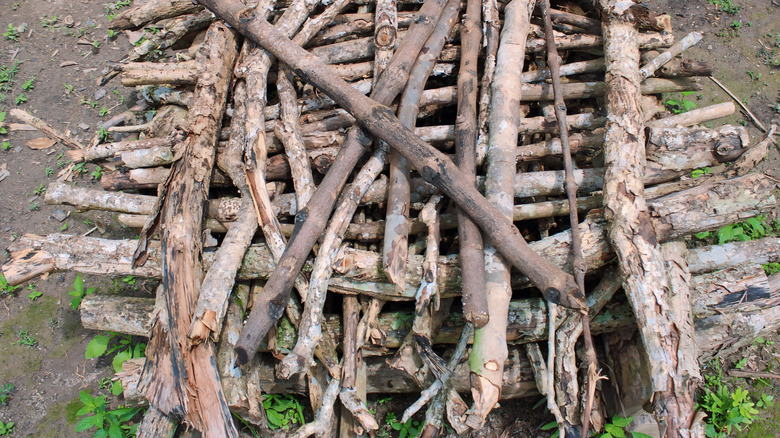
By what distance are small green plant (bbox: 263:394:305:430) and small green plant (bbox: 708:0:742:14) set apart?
21.7 feet

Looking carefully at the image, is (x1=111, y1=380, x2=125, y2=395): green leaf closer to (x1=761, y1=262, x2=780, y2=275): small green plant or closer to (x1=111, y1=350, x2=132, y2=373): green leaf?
(x1=111, y1=350, x2=132, y2=373): green leaf

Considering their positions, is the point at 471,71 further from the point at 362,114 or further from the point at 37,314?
the point at 37,314

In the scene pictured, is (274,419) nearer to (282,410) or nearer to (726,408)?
(282,410)

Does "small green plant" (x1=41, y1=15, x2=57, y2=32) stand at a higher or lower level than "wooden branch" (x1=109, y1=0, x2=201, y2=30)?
higher

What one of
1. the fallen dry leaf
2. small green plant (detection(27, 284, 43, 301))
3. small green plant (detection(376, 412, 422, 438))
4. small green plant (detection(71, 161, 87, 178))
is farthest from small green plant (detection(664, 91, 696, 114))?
the fallen dry leaf

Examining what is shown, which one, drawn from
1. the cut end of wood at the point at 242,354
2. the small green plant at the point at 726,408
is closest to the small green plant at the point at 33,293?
the cut end of wood at the point at 242,354

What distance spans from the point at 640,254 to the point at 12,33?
767 centimetres

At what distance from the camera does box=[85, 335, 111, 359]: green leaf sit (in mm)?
4133

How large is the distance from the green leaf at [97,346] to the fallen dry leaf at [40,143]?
276 cm

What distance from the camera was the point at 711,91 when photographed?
5.55 m

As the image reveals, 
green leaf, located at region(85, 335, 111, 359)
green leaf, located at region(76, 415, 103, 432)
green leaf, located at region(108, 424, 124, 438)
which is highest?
green leaf, located at region(85, 335, 111, 359)

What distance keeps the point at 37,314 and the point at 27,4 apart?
467 centimetres

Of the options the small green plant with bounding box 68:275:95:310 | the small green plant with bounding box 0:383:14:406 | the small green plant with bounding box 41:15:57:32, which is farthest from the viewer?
the small green plant with bounding box 41:15:57:32

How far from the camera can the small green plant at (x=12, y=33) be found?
6.36 metres
